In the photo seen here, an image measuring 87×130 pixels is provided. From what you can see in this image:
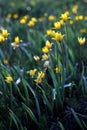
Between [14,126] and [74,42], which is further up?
[74,42]

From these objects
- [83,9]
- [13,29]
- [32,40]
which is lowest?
[32,40]

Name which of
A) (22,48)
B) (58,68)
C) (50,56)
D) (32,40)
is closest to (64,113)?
(58,68)

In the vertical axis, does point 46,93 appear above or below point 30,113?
above

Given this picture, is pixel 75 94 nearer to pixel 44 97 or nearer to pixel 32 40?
pixel 44 97

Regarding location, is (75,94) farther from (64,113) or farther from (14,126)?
(14,126)

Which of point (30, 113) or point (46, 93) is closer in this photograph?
point (30, 113)

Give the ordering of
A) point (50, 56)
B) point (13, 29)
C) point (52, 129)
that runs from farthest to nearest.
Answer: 1. point (13, 29)
2. point (50, 56)
3. point (52, 129)

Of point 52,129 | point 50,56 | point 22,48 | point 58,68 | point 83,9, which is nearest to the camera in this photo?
point 52,129

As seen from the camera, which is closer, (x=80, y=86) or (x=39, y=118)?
(x=39, y=118)

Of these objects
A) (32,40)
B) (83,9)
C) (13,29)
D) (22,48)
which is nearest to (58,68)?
(22,48)
